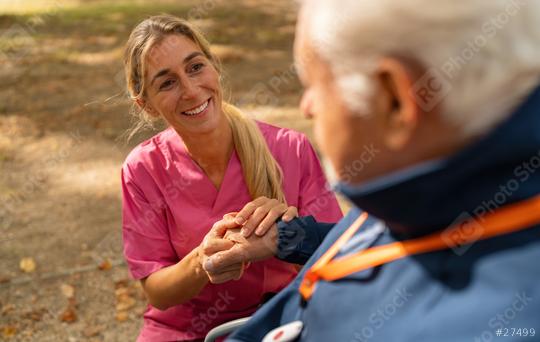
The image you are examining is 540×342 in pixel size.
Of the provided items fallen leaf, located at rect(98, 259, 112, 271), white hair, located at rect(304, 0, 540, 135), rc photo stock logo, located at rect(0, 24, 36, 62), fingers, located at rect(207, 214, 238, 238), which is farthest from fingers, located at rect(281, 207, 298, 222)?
rc photo stock logo, located at rect(0, 24, 36, 62)

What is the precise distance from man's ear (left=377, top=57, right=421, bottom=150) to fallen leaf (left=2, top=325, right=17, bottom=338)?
3154 millimetres

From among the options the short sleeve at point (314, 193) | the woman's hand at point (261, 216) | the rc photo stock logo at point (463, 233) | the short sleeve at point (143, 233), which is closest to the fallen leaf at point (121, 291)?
the short sleeve at point (143, 233)

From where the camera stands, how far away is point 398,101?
96cm

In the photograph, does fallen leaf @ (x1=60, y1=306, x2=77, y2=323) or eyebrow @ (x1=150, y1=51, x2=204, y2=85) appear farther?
fallen leaf @ (x1=60, y1=306, x2=77, y2=323)

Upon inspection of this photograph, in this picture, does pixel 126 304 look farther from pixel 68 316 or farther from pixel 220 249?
pixel 220 249

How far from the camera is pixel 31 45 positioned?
8594 mm

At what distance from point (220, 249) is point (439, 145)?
1.03 m

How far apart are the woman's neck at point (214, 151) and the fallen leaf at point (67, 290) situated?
73.2 inches

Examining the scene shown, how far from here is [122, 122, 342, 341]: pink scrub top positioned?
2.31 metres

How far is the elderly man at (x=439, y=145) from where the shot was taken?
916 millimetres

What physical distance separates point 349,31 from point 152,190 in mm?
1506

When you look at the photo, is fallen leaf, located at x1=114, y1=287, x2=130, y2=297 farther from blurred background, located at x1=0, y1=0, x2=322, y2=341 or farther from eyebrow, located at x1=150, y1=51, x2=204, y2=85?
eyebrow, located at x1=150, y1=51, x2=204, y2=85

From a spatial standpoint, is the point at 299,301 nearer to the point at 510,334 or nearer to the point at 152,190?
the point at 510,334

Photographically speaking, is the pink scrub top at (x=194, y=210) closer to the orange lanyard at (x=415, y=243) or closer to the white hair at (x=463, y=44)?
the orange lanyard at (x=415, y=243)
